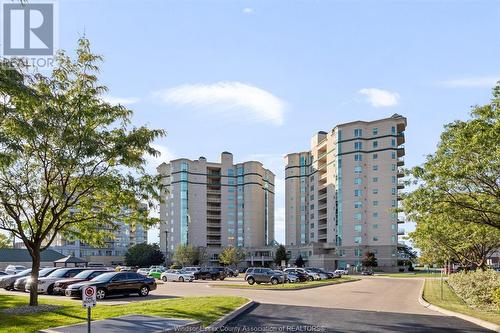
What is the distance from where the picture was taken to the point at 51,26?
16.4m

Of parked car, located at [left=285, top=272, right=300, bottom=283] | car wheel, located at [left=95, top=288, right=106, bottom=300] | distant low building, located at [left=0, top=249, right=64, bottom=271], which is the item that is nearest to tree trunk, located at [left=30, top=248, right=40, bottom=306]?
car wheel, located at [left=95, top=288, right=106, bottom=300]

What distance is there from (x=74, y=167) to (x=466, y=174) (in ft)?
51.6

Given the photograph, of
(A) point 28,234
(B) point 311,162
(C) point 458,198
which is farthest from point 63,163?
(B) point 311,162

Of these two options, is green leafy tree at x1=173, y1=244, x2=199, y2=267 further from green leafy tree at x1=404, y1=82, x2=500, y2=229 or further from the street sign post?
the street sign post

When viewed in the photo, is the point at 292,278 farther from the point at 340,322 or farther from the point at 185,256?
the point at 185,256

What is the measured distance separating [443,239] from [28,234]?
109 feet

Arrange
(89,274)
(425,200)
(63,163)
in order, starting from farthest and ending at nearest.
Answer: (89,274), (425,200), (63,163)

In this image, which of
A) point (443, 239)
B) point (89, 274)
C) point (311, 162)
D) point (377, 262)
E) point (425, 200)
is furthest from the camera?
point (311, 162)

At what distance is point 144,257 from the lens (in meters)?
125

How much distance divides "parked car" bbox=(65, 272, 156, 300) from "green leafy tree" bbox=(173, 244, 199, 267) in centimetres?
9498

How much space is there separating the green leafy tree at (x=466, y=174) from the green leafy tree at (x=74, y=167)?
39.0 ft

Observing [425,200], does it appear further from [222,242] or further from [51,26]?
[222,242]

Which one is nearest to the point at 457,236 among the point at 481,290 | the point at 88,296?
the point at 481,290

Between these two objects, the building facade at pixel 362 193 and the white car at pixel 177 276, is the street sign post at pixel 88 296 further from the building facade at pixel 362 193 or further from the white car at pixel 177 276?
the building facade at pixel 362 193
